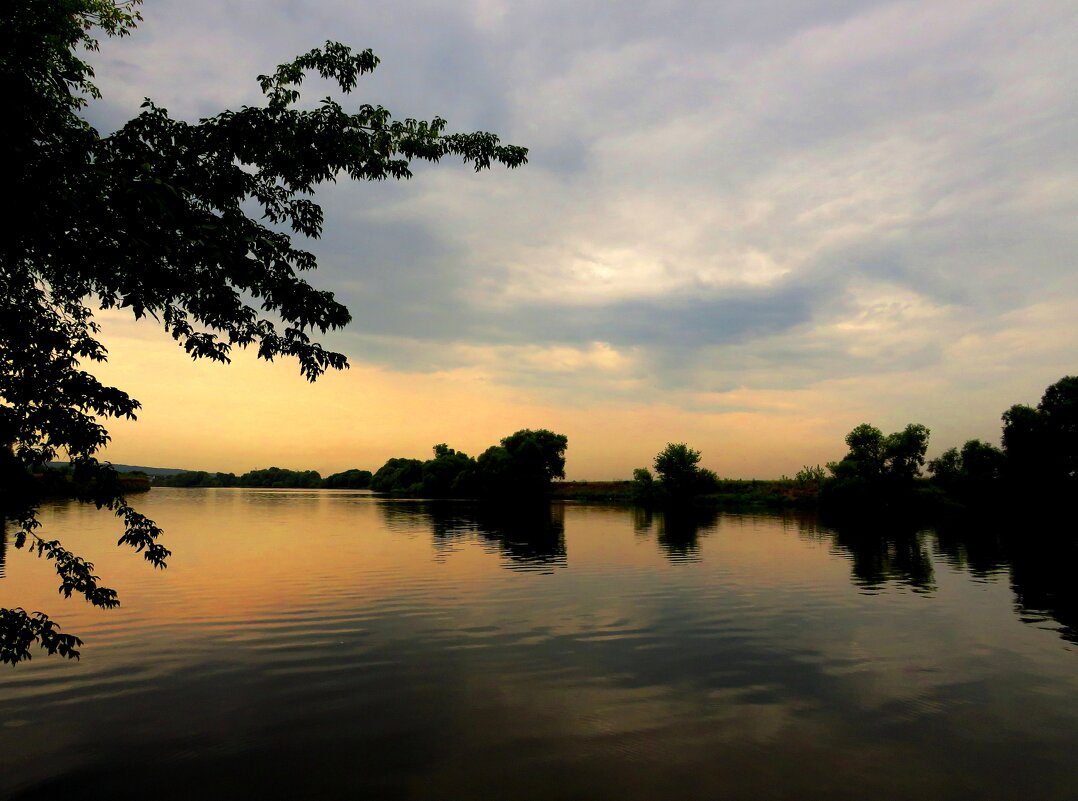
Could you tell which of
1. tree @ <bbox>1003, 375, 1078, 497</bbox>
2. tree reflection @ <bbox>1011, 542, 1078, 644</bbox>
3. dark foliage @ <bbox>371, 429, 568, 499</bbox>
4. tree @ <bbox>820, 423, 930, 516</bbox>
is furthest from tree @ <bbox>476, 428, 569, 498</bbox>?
tree reflection @ <bbox>1011, 542, 1078, 644</bbox>

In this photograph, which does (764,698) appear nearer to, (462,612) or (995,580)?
(462,612)

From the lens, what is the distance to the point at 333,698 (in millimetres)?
13633

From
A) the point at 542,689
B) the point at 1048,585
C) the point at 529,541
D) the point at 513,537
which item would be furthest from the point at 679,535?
the point at 542,689

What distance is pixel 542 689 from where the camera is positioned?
14375 millimetres

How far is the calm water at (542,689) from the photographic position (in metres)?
10.1

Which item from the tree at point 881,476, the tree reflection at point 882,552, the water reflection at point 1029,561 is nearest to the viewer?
→ the water reflection at point 1029,561

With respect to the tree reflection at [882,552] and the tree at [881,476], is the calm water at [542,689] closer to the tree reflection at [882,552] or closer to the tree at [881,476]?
the tree reflection at [882,552]

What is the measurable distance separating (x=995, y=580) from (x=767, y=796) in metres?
32.6

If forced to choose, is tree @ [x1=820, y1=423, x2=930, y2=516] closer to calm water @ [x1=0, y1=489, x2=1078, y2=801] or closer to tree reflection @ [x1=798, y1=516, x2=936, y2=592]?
tree reflection @ [x1=798, y1=516, x2=936, y2=592]

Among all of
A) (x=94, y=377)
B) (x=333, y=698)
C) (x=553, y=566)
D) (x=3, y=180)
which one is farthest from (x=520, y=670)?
→ (x=553, y=566)

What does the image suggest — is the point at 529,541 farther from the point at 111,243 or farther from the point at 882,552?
the point at 111,243

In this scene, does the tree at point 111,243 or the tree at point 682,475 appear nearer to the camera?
the tree at point 111,243

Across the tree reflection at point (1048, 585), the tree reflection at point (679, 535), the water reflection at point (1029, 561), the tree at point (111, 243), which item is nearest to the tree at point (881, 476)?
the water reflection at point (1029, 561)

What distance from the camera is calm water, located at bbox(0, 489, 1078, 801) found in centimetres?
1009
